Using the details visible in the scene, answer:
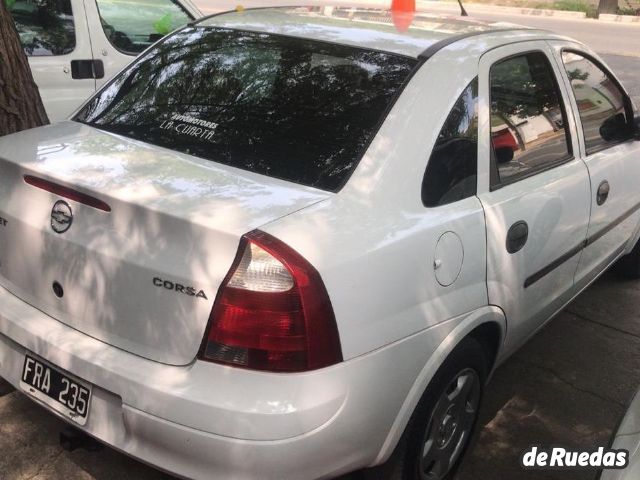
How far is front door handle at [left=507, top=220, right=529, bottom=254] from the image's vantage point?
2.65 meters

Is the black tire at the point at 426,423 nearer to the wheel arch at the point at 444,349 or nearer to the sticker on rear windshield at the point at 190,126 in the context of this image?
the wheel arch at the point at 444,349

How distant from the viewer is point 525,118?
2932 millimetres

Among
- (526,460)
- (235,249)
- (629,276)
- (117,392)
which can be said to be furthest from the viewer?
(629,276)

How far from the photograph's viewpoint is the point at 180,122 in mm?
2609

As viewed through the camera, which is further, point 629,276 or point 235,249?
point 629,276

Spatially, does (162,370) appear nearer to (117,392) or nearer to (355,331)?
(117,392)

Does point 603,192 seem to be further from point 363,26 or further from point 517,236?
point 363,26

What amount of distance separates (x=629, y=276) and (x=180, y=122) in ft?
11.4

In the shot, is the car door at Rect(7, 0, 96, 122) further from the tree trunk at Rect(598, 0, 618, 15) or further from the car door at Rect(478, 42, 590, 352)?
the tree trunk at Rect(598, 0, 618, 15)

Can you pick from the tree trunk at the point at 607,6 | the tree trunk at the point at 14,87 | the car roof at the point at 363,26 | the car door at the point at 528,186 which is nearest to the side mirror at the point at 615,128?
the car door at the point at 528,186

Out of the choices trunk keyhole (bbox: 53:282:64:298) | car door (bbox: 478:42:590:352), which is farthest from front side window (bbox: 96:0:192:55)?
trunk keyhole (bbox: 53:282:64:298)

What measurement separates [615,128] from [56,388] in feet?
9.71

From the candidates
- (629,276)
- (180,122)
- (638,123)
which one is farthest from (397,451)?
(629,276)

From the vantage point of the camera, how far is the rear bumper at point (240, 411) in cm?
191
